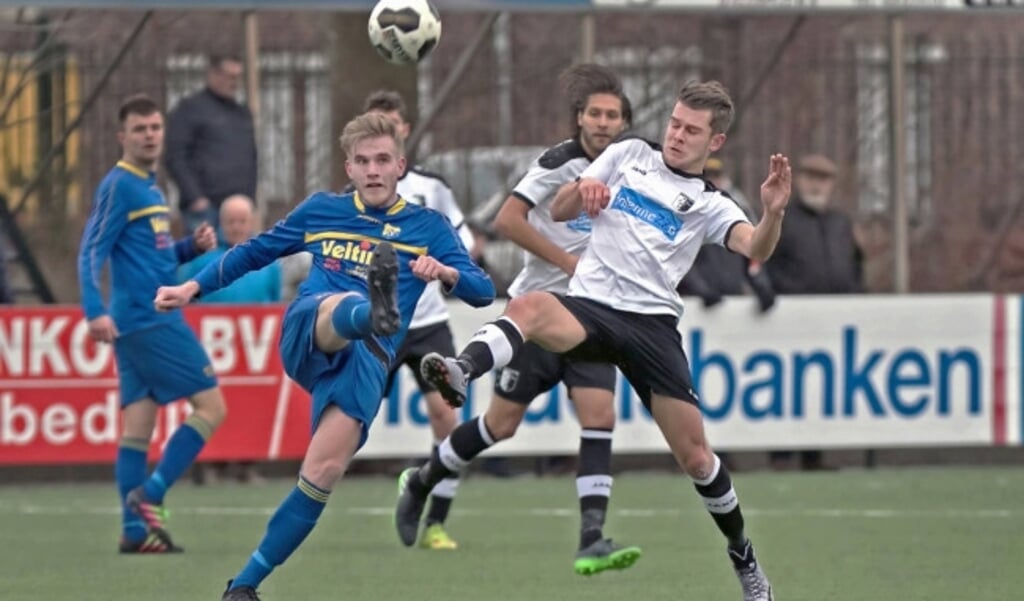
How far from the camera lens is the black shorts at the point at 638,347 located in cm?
838

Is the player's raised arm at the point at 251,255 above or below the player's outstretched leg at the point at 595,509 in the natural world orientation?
above

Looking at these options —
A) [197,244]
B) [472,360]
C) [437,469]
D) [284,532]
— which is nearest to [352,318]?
[472,360]

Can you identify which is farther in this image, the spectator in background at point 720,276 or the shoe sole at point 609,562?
the spectator in background at point 720,276

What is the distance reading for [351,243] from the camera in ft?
26.8

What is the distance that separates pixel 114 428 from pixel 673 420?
22.7 ft

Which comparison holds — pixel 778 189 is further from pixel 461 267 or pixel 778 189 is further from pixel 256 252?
pixel 256 252

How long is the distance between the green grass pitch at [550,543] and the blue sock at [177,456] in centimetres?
35

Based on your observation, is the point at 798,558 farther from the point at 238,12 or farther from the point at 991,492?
the point at 238,12

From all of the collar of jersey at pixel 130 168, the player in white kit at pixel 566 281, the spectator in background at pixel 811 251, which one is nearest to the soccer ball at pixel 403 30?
the player in white kit at pixel 566 281

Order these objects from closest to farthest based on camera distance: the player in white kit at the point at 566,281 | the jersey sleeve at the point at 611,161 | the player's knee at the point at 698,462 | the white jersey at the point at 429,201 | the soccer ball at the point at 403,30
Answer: the player's knee at the point at 698,462
the jersey sleeve at the point at 611,161
the player in white kit at the point at 566,281
the soccer ball at the point at 403,30
the white jersey at the point at 429,201

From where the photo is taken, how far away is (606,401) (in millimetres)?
9922

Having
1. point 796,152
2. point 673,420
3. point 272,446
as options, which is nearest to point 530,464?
point 272,446

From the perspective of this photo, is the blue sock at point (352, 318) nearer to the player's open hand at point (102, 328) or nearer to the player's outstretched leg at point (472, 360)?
the player's outstretched leg at point (472, 360)

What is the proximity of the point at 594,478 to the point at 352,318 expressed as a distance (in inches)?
90.1
